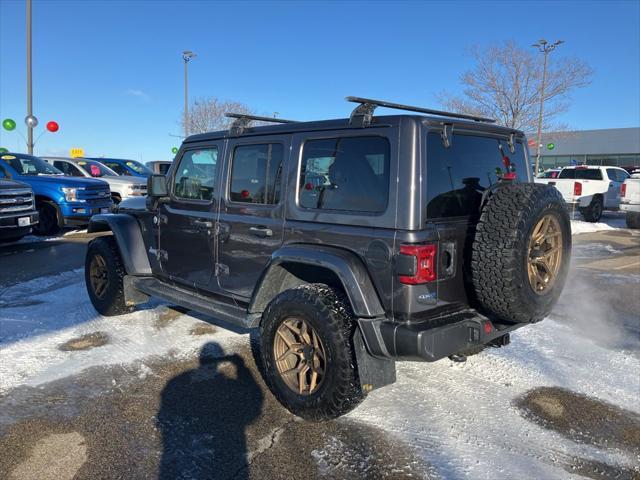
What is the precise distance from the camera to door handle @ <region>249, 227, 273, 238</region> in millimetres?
3732

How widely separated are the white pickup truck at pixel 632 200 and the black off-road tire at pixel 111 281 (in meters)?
13.8

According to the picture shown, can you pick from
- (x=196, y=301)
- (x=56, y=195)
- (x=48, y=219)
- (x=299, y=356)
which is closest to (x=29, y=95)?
(x=48, y=219)

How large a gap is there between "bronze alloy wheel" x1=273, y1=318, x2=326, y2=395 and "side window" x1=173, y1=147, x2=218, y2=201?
4.82 feet

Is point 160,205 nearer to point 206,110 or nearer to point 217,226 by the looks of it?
point 217,226

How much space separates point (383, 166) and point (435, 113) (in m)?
0.83

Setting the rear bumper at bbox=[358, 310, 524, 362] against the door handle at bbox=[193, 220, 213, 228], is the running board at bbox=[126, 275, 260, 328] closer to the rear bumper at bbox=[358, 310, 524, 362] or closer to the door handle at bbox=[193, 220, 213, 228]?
the door handle at bbox=[193, 220, 213, 228]

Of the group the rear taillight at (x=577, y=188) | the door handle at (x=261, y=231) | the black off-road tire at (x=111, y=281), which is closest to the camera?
the door handle at (x=261, y=231)

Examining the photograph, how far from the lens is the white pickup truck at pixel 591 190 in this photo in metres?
16.4

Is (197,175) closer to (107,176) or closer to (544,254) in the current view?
(544,254)

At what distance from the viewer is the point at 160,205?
16.1 ft

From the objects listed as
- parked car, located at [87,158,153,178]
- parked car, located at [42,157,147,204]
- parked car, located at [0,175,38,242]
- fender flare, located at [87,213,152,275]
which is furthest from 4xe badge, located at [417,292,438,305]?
parked car, located at [87,158,153,178]

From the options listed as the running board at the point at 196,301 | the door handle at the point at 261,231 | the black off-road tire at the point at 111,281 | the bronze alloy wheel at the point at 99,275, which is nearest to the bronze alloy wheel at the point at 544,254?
the door handle at the point at 261,231

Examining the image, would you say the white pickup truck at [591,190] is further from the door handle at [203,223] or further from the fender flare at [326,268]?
the fender flare at [326,268]

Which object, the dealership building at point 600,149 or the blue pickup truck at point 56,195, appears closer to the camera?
the blue pickup truck at point 56,195
